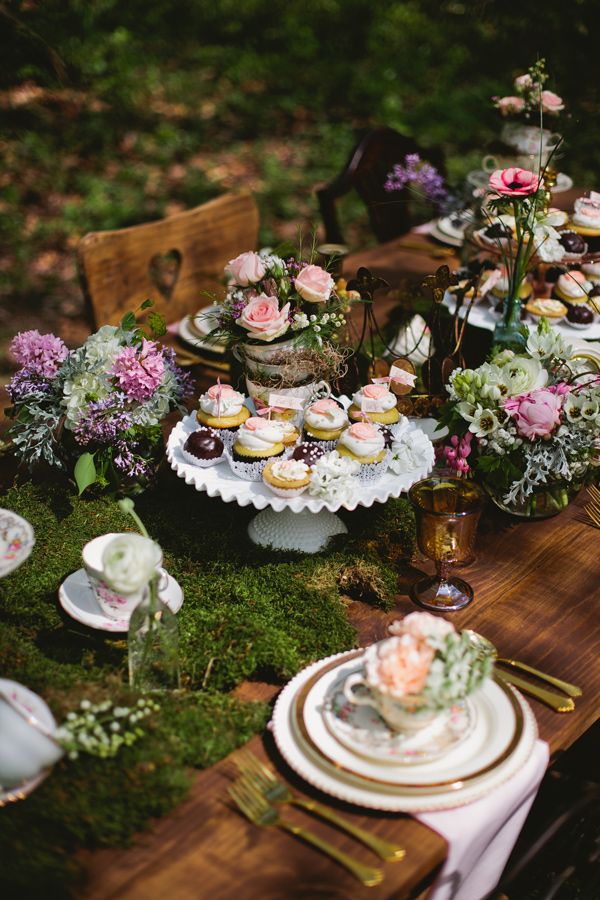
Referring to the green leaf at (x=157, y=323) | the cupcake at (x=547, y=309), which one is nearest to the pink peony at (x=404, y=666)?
the green leaf at (x=157, y=323)

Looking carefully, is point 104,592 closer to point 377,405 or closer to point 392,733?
point 392,733

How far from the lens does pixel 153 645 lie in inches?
58.9

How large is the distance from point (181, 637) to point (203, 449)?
39 cm

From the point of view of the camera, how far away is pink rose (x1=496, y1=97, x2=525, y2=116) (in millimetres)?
3010

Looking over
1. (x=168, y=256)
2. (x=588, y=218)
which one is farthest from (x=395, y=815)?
(x=168, y=256)

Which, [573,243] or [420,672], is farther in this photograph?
[573,243]

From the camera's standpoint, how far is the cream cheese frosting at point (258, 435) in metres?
1.81

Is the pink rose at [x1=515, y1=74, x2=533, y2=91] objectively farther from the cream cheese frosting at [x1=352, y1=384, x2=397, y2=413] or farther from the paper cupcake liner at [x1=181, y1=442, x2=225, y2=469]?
the paper cupcake liner at [x1=181, y1=442, x2=225, y2=469]

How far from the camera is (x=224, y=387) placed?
6.40 ft

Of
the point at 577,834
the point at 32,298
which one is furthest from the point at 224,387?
the point at 32,298

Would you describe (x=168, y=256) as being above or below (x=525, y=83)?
below

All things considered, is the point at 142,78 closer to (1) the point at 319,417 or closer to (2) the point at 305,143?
(2) the point at 305,143

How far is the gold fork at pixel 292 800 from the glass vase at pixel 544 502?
0.84m

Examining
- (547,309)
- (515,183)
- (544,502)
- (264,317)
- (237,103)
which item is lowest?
(237,103)
